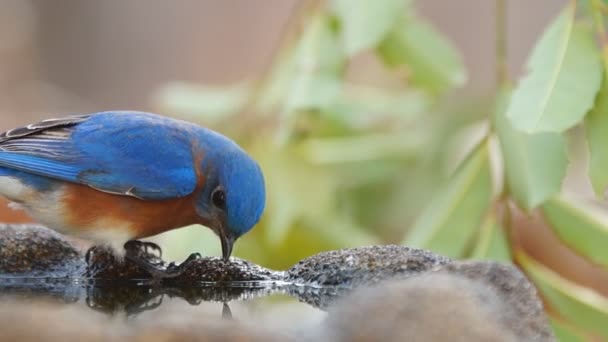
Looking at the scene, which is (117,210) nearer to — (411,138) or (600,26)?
(600,26)

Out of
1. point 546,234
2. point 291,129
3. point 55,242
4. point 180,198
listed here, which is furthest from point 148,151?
point 546,234

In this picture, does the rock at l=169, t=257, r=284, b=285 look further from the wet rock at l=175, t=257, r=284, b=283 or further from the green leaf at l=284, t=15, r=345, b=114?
the green leaf at l=284, t=15, r=345, b=114

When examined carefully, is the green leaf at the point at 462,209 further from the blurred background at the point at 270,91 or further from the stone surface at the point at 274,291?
the stone surface at the point at 274,291

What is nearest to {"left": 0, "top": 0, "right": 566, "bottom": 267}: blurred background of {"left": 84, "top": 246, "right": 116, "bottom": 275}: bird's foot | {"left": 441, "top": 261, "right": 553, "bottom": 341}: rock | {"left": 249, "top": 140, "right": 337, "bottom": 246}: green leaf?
{"left": 249, "top": 140, "right": 337, "bottom": 246}: green leaf

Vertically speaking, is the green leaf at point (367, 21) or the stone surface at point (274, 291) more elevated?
the green leaf at point (367, 21)

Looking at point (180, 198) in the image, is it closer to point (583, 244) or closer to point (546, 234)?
point (583, 244)

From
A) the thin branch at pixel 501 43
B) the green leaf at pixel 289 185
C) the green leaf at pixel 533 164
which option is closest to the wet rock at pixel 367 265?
the green leaf at pixel 533 164
